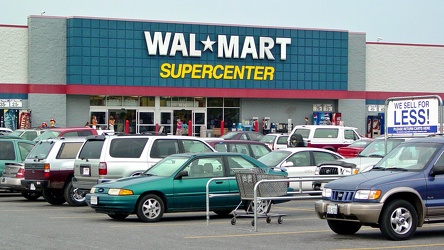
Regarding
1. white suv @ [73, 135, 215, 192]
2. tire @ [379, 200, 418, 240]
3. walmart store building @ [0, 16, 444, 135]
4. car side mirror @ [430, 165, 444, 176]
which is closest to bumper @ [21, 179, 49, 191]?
white suv @ [73, 135, 215, 192]

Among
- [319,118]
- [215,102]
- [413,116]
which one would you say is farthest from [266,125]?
[413,116]

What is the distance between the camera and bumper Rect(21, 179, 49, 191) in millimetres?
23391

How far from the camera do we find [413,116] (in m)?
20.5

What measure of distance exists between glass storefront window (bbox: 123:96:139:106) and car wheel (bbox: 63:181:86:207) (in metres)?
30.3

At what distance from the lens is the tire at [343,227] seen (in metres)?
15.8

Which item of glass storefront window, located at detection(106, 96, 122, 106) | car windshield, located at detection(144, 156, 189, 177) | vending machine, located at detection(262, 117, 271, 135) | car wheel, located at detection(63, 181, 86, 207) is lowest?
car wheel, located at detection(63, 181, 86, 207)

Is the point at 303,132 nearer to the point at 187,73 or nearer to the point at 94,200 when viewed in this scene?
the point at 187,73

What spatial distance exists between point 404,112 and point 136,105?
113 ft

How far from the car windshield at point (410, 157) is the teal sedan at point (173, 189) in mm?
4381

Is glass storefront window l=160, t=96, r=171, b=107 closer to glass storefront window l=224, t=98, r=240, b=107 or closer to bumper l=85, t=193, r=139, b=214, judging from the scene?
glass storefront window l=224, t=98, r=240, b=107

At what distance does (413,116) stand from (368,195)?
Answer: 21.0 ft

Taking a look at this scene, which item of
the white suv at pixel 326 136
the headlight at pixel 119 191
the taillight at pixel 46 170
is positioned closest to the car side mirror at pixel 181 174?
the headlight at pixel 119 191

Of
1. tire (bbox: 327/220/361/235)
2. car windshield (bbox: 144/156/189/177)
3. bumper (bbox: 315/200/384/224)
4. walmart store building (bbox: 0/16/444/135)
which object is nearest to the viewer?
bumper (bbox: 315/200/384/224)

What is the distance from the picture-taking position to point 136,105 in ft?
177
